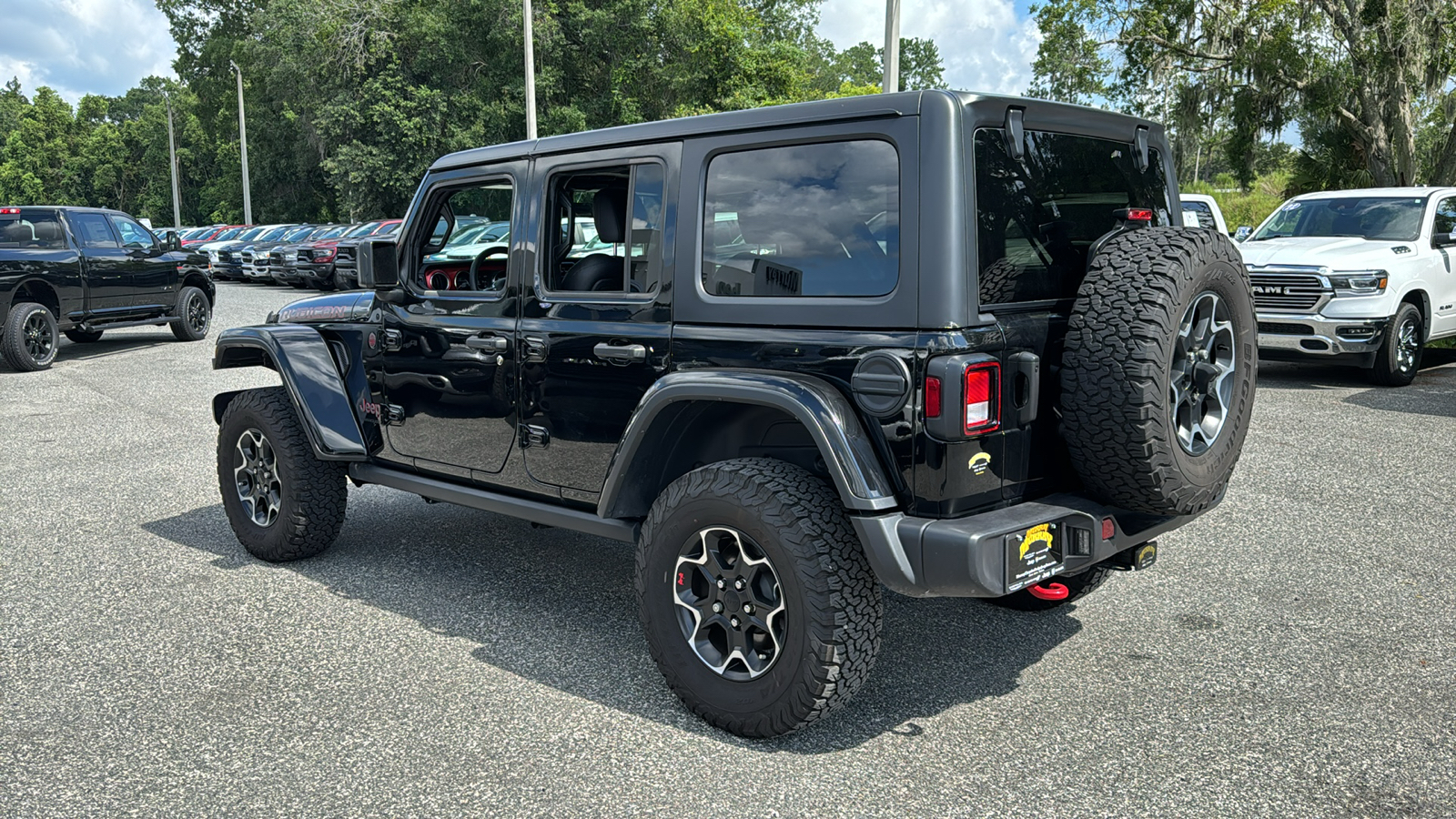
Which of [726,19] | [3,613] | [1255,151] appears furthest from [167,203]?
[3,613]

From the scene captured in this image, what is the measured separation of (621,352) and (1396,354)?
9122 millimetres

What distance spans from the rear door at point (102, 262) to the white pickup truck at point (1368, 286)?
12.8 metres

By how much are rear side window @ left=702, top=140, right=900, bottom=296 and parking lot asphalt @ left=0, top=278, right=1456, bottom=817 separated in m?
1.44

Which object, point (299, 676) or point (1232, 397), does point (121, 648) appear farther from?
point (1232, 397)

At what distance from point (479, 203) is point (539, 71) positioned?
100.0ft

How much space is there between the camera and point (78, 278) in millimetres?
13406

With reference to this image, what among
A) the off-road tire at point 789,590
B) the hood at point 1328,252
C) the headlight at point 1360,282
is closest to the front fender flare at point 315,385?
the off-road tire at point 789,590

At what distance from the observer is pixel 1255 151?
72.2ft

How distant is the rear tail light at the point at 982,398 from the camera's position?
3.16 meters

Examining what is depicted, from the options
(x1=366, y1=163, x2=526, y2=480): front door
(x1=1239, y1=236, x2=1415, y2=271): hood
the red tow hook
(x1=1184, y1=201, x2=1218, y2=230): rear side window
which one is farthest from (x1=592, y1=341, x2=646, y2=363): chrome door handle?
(x1=1184, y1=201, x2=1218, y2=230): rear side window

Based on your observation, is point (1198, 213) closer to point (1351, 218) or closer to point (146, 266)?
point (1351, 218)

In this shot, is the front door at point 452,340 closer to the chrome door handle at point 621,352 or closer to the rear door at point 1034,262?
the chrome door handle at point 621,352

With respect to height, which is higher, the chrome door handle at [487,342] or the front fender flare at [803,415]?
the chrome door handle at [487,342]

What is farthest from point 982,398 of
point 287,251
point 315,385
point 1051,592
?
point 287,251
